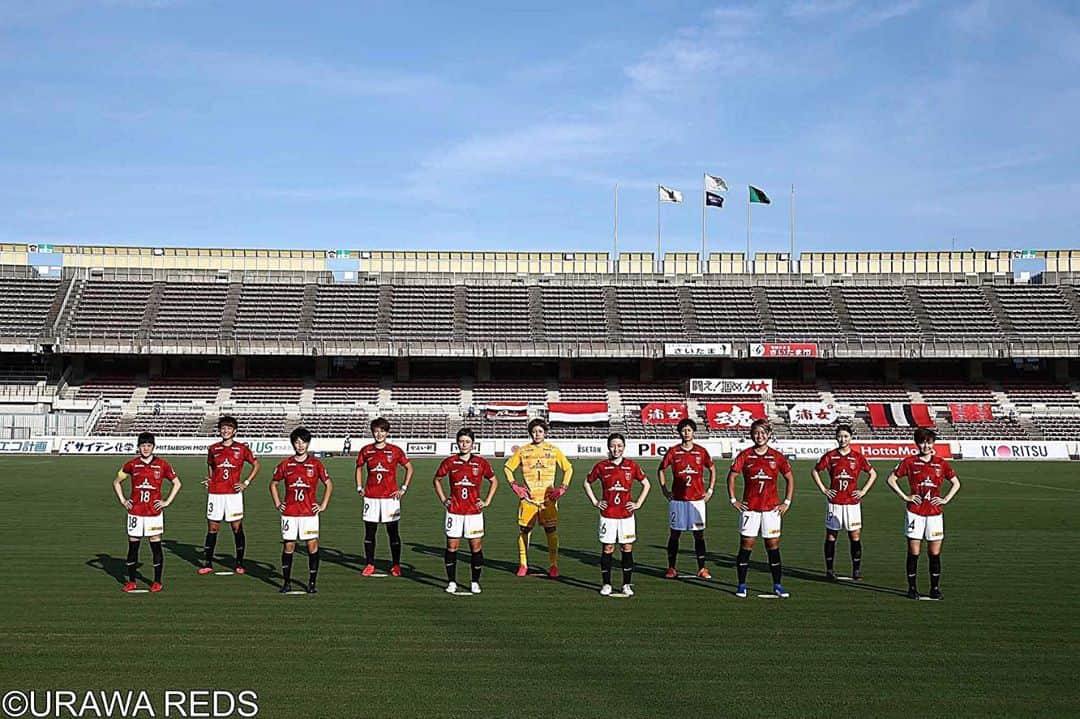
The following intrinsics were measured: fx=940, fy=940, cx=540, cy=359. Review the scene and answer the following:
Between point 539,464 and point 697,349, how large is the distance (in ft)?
141

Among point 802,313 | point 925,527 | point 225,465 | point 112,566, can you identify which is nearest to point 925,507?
point 925,527

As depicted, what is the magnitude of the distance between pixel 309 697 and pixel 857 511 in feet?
26.1

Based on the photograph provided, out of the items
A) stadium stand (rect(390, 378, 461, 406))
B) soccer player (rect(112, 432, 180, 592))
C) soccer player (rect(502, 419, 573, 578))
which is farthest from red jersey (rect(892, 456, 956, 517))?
stadium stand (rect(390, 378, 461, 406))

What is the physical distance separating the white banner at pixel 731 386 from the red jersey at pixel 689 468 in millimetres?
42318

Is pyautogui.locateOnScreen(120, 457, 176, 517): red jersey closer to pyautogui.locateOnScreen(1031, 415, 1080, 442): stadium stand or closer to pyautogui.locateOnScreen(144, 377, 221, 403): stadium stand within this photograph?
pyautogui.locateOnScreen(144, 377, 221, 403): stadium stand

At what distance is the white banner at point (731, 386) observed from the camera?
5400 cm

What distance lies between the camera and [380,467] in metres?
12.3

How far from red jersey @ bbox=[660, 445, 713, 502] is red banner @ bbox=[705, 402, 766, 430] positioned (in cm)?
3883

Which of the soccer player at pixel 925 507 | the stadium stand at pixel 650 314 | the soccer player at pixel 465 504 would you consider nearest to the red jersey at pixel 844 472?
the soccer player at pixel 925 507

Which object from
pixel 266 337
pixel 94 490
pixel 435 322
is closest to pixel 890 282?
pixel 435 322

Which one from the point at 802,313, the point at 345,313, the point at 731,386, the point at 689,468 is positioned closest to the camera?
the point at 689,468

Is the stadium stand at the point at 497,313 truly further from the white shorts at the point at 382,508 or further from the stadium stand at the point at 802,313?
the white shorts at the point at 382,508

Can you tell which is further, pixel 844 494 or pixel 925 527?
pixel 844 494

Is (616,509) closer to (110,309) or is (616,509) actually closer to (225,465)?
(225,465)
